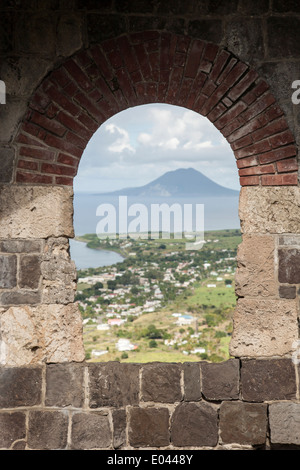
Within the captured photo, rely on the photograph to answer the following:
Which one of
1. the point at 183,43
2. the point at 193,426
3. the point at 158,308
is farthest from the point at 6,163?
the point at 193,426

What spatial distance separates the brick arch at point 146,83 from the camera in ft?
10.1

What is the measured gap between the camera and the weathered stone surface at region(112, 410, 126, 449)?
3129mm

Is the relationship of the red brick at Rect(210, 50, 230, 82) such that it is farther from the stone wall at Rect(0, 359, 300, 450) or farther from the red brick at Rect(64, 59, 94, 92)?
the stone wall at Rect(0, 359, 300, 450)

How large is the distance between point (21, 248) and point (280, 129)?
2101 mm

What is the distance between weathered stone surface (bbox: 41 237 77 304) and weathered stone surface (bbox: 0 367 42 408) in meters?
0.55

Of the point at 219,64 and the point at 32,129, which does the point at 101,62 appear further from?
the point at 219,64

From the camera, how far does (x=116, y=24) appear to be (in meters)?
3.09

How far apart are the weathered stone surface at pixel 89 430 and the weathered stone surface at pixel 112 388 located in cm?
9

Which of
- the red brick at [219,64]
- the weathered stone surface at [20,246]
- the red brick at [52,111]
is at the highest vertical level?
the red brick at [219,64]

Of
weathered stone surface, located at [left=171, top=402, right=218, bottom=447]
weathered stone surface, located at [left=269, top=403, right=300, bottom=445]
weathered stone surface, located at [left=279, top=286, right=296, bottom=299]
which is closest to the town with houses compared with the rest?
weathered stone surface, located at [left=171, top=402, right=218, bottom=447]

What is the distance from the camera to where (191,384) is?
10.3 ft

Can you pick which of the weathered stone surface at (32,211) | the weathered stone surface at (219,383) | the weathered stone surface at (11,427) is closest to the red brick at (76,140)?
the weathered stone surface at (32,211)

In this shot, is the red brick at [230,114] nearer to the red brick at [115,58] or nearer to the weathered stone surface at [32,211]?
the red brick at [115,58]

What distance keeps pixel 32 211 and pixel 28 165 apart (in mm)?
340
